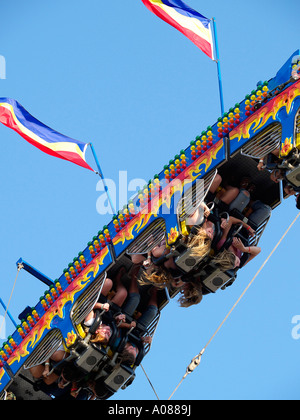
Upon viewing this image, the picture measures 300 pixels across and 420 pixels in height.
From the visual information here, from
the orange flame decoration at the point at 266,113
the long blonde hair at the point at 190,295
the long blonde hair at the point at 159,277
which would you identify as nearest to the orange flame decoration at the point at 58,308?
the long blonde hair at the point at 159,277

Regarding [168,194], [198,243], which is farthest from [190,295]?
Answer: [168,194]

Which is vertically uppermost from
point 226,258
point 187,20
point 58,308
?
point 187,20

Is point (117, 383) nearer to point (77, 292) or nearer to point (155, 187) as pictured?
point (77, 292)

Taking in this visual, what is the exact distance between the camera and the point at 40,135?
1075 inches

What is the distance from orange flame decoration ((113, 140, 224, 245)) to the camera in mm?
23905

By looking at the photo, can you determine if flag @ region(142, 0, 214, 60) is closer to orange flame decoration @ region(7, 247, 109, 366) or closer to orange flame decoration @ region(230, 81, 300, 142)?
orange flame decoration @ region(230, 81, 300, 142)

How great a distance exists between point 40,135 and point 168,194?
13.6 ft

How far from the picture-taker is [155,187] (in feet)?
81.1

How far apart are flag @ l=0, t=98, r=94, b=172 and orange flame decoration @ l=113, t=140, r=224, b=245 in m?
2.10

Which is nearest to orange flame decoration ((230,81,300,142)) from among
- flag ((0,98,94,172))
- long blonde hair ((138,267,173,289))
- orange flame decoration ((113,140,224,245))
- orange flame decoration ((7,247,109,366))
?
orange flame decoration ((113,140,224,245))

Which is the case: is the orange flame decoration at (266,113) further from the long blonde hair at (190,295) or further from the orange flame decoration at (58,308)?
the orange flame decoration at (58,308)

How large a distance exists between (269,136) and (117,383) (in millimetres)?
6084

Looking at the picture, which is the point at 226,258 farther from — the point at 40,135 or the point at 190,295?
the point at 40,135
